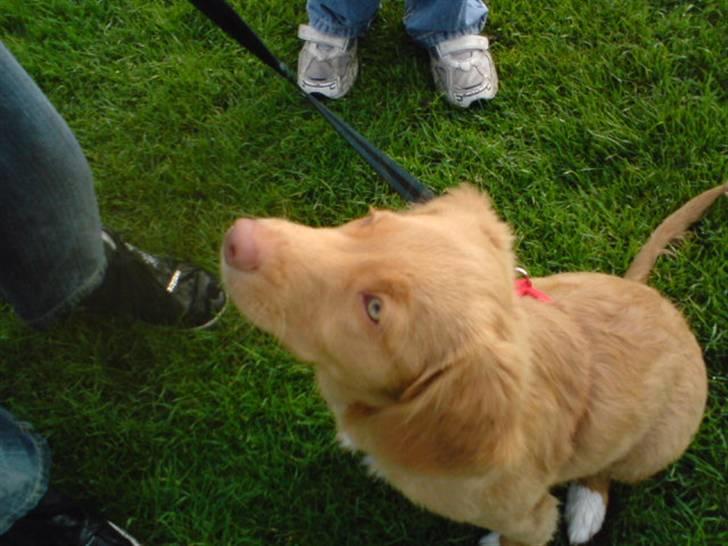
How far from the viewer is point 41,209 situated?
1.71 meters

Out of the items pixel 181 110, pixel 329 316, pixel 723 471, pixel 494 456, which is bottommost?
pixel 723 471

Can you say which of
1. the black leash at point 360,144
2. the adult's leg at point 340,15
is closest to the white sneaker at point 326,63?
the adult's leg at point 340,15

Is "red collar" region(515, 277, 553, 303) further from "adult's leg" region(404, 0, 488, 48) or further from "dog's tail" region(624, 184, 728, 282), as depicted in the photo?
"adult's leg" region(404, 0, 488, 48)

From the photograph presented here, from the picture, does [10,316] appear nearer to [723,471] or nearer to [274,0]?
[274,0]

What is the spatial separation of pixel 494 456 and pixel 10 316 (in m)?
2.30

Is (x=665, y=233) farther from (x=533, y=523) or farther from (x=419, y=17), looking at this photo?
(x=419, y=17)

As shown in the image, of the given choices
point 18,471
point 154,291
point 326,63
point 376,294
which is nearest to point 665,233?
point 376,294

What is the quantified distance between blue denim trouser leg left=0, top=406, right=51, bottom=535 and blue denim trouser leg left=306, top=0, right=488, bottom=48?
7.27ft

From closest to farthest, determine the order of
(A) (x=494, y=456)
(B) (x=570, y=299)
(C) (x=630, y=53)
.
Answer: (A) (x=494, y=456) → (B) (x=570, y=299) → (C) (x=630, y=53)

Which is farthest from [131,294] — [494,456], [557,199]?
[557,199]

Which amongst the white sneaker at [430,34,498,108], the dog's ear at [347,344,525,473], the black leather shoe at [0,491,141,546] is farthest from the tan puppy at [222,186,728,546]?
the white sneaker at [430,34,498,108]

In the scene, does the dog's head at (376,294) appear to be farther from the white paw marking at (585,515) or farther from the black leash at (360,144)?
the white paw marking at (585,515)

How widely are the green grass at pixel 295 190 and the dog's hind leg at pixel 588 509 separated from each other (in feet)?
0.38

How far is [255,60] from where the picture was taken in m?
3.36
